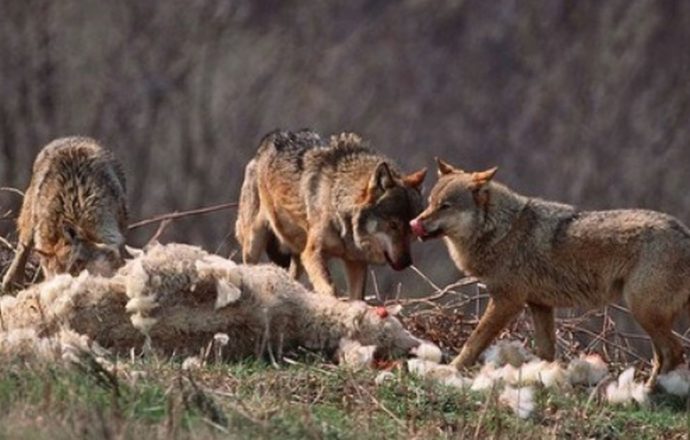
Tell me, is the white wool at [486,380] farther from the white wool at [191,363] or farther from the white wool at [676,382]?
the white wool at [191,363]

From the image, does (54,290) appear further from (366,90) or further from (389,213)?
(366,90)

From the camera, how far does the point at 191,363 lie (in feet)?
40.8

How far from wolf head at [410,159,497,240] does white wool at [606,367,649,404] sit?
60.9 inches

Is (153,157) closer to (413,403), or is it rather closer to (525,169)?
(525,169)

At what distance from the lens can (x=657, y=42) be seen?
22797 millimetres

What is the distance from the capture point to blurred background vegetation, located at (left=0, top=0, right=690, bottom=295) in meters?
22.6

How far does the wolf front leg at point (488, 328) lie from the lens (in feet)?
46.4

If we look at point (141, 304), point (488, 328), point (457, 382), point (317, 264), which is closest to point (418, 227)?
point (488, 328)

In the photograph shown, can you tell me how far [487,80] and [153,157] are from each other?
3778mm

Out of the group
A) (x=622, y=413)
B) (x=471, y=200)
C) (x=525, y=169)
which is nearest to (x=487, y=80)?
(x=525, y=169)

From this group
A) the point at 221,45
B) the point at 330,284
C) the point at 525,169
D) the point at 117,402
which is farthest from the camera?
the point at 221,45

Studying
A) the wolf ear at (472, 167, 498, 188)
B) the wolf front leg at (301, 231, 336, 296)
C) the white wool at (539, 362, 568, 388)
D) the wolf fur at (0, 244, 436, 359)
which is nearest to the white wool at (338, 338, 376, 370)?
the wolf fur at (0, 244, 436, 359)

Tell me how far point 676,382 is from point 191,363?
289cm

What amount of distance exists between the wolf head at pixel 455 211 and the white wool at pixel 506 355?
0.74 m
